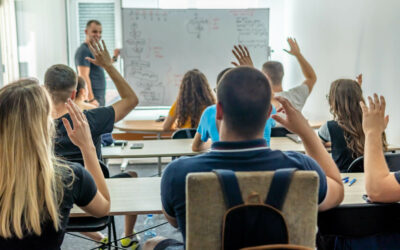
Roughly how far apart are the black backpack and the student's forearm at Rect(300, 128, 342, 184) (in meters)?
0.46

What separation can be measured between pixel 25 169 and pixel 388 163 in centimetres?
190

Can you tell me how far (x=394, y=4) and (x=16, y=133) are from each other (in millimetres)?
3416

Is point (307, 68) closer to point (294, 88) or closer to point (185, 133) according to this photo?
point (294, 88)

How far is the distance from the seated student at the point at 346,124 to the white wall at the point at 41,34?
430 centimetres

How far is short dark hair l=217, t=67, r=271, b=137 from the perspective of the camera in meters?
1.32

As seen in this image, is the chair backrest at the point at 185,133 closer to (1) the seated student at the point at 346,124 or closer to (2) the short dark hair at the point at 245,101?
(1) the seated student at the point at 346,124

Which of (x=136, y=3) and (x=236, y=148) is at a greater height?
(x=136, y=3)

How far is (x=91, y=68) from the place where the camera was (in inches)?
211

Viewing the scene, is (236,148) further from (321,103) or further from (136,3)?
(136,3)

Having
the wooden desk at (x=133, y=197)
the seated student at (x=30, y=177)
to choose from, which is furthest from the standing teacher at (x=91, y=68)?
the seated student at (x=30, y=177)

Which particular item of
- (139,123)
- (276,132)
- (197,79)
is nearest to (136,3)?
(139,123)

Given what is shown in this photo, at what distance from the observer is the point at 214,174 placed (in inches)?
44.8

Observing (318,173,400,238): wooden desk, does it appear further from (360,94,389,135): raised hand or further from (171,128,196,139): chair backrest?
(171,128,196,139): chair backrest

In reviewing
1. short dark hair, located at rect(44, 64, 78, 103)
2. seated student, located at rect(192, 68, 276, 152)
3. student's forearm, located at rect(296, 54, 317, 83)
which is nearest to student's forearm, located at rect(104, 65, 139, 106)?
short dark hair, located at rect(44, 64, 78, 103)
